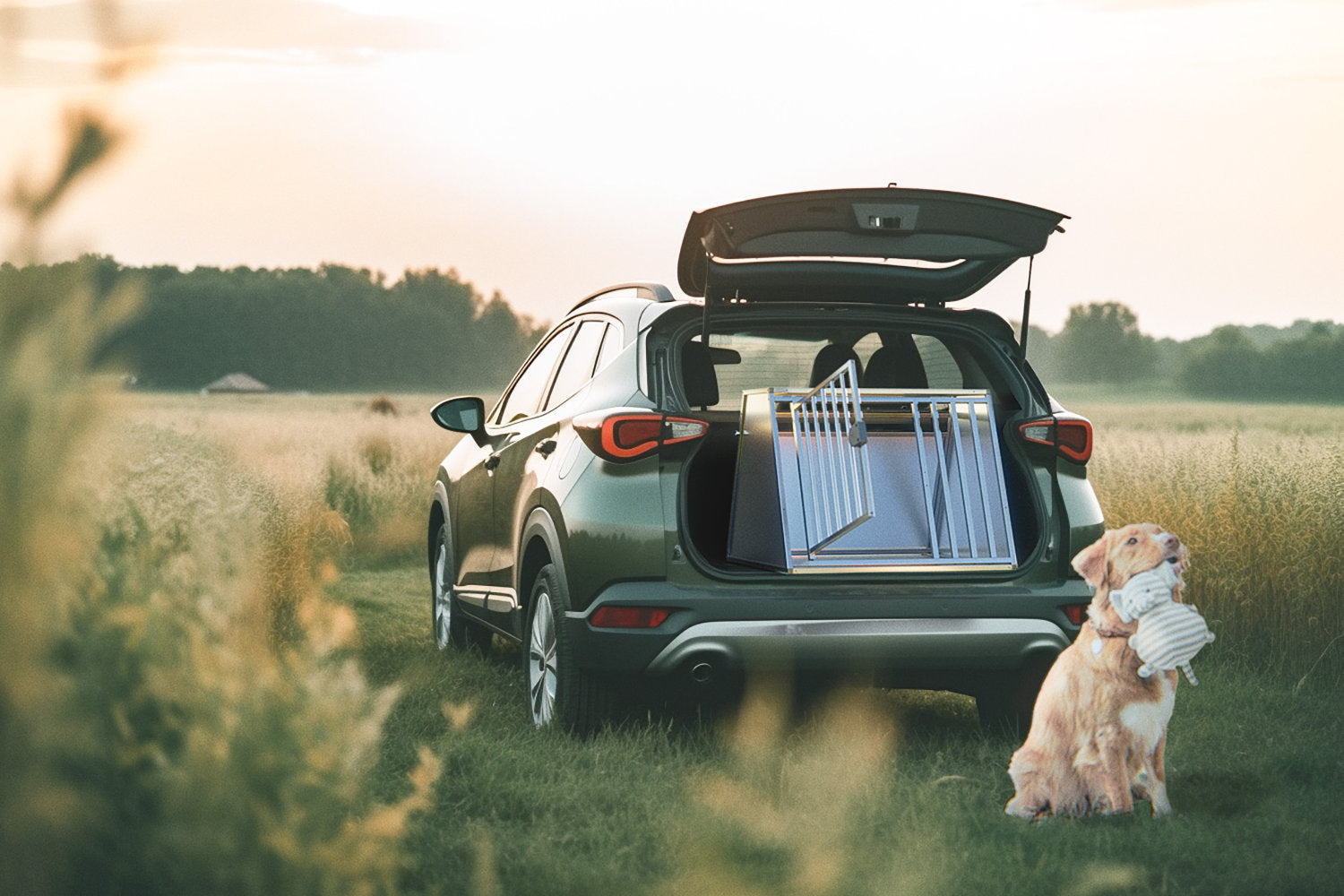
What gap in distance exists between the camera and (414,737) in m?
5.75

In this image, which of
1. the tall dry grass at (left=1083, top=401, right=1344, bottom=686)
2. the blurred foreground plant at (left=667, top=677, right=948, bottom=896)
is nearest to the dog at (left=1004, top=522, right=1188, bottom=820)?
the blurred foreground plant at (left=667, top=677, right=948, bottom=896)

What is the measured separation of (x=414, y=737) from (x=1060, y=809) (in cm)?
260

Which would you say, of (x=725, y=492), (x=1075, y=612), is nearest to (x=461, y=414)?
(x=725, y=492)

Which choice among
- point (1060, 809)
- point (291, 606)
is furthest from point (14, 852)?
point (291, 606)

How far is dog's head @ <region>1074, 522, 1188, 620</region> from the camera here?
14.5 ft

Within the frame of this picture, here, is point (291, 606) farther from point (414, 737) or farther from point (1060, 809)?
point (1060, 809)

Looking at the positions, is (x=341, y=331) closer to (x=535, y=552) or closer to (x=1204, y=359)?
(x=1204, y=359)

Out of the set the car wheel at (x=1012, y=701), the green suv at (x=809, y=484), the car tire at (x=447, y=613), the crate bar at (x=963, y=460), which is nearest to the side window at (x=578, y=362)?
the green suv at (x=809, y=484)

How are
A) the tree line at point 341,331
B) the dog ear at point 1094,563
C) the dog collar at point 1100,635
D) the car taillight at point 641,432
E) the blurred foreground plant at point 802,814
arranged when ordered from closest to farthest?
the blurred foreground plant at point 802,814 → the dog collar at point 1100,635 → the dog ear at point 1094,563 → the car taillight at point 641,432 → the tree line at point 341,331

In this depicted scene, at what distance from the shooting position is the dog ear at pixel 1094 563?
4559mm

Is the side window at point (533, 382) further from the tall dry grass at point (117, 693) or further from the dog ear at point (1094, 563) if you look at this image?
the tall dry grass at point (117, 693)

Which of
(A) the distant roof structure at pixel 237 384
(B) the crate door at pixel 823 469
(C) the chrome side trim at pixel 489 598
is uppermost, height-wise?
(B) the crate door at pixel 823 469

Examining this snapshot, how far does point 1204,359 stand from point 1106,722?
318ft

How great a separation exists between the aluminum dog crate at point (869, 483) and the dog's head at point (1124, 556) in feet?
2.46
